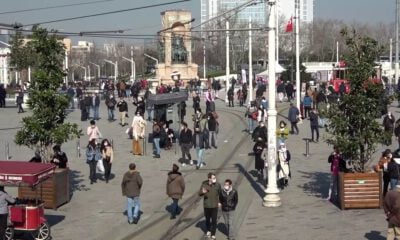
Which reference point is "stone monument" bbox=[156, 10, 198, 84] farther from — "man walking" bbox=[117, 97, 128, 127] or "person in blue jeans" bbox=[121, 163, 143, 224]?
"person in blue jeans" bbox=[121, 163, 143, 224]

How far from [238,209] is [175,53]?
1873 inches

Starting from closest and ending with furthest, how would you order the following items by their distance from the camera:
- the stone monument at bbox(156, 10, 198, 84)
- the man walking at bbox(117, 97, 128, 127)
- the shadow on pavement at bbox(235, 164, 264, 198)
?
the shadow on pavement at bbox(235, 164, 264, 198), the man walking at bbox(117, 97, 128, 127), the stone monument at bbox(156, 10, 198, 84)

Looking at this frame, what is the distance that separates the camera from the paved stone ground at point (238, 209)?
15.3 metres

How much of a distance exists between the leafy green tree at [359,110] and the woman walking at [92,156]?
7.41m

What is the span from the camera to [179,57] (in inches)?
2566

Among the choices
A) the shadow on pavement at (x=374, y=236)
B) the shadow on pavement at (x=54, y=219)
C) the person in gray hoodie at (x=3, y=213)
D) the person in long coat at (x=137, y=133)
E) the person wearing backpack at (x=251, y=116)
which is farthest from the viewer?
the person wearing backpack at (x=251, y=116)

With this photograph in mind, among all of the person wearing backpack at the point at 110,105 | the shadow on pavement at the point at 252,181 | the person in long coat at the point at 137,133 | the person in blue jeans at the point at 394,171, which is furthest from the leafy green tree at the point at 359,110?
the person wearing backpack at the point at 110,105

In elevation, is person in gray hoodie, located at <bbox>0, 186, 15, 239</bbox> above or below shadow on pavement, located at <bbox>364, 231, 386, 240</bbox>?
above

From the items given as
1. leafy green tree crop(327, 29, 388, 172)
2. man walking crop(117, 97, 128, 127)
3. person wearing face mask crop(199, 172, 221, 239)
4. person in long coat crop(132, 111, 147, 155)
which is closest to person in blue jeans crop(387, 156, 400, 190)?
leafy green tree crop(327, 29, 388, 172)

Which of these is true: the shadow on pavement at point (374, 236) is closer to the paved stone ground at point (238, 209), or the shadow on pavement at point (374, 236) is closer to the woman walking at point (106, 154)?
the paved stone ground at point (238, 209)

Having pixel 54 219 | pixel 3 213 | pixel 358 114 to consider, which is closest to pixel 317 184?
pixel 358 114

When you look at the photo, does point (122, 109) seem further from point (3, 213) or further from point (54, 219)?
point (3, 213)

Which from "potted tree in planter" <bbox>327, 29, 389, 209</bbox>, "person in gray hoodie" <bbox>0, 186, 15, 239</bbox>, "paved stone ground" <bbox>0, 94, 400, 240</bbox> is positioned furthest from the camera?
"potted tree in planter" <bbox>327, 29, 389, 209</bbox>

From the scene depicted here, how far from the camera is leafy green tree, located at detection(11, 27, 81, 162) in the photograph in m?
18.8
